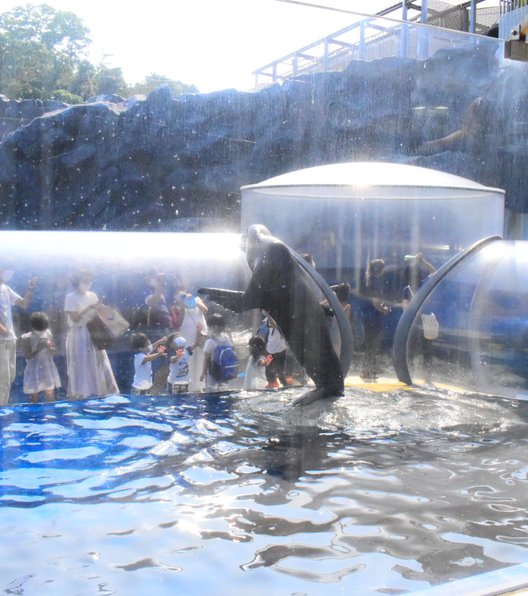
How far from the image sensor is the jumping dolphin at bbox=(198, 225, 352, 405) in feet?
14.2

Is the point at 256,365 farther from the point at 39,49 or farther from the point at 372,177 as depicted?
the point at 39,49

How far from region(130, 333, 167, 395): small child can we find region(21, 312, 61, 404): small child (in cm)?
56

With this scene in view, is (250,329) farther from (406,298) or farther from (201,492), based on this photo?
(201,492)

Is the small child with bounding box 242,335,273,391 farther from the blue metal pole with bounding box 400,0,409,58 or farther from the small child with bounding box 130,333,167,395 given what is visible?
the blue metal pole with bounding box 400,0,409,58

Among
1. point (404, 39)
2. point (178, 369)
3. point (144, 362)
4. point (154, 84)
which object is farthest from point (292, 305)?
point (404, 39)

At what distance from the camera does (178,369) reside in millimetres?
4973

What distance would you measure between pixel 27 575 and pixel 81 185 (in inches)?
137

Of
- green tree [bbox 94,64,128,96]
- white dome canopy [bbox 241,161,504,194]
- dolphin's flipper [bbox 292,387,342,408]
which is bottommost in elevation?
dolphin's flipper [bbox 292,387,342,408]

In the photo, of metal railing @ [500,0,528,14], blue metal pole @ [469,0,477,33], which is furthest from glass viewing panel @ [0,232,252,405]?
metal railing @ [500,0,528,14]

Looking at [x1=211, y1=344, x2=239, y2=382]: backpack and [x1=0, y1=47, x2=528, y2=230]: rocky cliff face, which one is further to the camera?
[x1=211, y1=344, x2=239, y2=382]: backpack

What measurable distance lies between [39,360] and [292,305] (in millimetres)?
1731

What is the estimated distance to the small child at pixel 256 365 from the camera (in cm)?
518

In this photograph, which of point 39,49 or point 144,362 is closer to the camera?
point 39,49

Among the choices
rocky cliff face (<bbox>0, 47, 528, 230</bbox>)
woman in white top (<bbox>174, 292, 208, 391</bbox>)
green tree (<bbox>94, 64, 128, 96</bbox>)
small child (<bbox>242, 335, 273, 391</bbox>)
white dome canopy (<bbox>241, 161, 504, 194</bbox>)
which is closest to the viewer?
green tree (<bbox>94, 64, 128, 96</bbox>)
